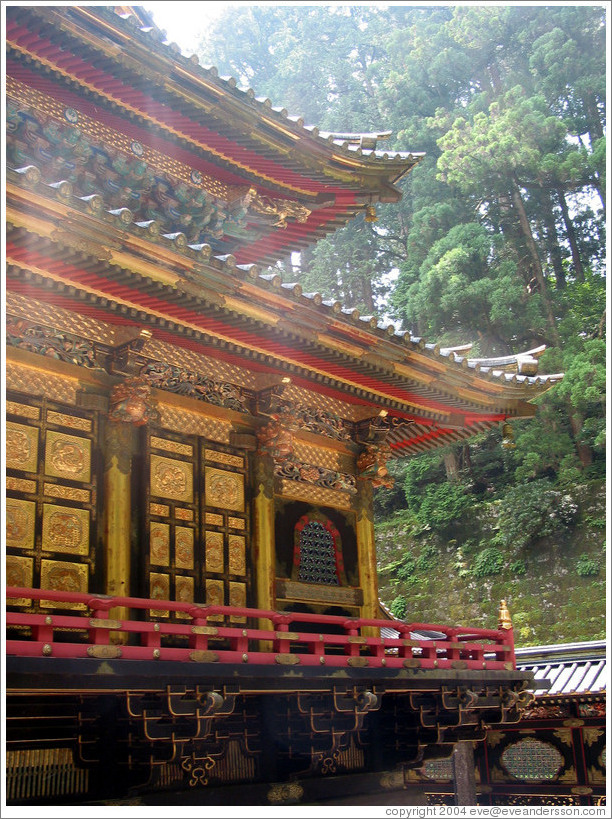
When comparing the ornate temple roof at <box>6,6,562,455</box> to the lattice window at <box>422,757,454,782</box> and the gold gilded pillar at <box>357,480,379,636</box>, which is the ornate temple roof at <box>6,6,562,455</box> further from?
the lattice window at <box>422,757,454,782</box>

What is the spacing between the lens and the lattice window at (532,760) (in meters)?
16.5

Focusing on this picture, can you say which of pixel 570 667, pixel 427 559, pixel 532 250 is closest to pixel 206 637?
pixel 570 667

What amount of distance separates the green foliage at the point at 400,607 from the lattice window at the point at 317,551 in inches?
718

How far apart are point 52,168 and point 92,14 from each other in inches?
78.8

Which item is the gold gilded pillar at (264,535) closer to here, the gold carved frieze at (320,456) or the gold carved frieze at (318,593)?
the gold carved frieze at (318,593)

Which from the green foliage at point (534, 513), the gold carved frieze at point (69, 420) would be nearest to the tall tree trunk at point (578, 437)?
the green foliage at point (534, 513)

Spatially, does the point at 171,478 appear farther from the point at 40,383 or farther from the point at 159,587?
the point at 40,383

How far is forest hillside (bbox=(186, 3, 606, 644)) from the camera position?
2827 cm

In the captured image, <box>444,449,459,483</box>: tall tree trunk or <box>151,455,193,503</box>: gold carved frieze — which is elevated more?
<box>444,449,459,483</box>: tall tree trunk

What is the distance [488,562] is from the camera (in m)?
29.1

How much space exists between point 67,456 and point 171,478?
1.44 metres

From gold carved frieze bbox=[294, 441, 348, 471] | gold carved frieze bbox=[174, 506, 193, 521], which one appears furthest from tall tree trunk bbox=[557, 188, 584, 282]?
gold carved frieze bbox=[174, 506, 193, 521]

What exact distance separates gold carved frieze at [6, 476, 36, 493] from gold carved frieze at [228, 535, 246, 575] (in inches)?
114

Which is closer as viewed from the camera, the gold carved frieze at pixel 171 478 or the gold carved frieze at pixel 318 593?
the gold carved frieze at pixel 171 478
